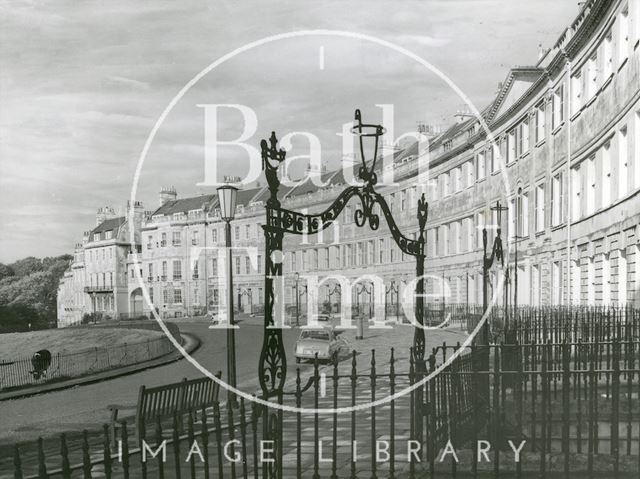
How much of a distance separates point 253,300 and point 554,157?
4899cm

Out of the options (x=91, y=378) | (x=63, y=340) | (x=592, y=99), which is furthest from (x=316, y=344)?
(x=63, y=340)

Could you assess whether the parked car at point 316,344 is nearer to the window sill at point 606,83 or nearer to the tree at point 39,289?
the window sill at point 606,83

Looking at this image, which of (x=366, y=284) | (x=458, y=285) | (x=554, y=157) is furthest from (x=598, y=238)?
(x=366, y=284)

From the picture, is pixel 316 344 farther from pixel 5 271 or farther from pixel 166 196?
pixel 5 271

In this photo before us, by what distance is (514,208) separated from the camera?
36.5m

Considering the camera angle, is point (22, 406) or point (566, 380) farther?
point (22, 406)

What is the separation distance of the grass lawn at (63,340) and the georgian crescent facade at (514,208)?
19302mm

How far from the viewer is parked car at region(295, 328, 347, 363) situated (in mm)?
23375

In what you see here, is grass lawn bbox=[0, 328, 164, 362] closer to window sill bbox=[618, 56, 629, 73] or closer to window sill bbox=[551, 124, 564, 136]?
window sill bbox=[551, 124, 564, 136]

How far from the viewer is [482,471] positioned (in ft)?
22.4

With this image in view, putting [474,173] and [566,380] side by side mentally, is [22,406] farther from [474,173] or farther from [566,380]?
[474,173]

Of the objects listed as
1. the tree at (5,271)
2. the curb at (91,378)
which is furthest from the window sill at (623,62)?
the tree at (5,271)

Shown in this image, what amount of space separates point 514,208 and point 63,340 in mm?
32038

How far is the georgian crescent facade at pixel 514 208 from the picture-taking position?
22.0 m
